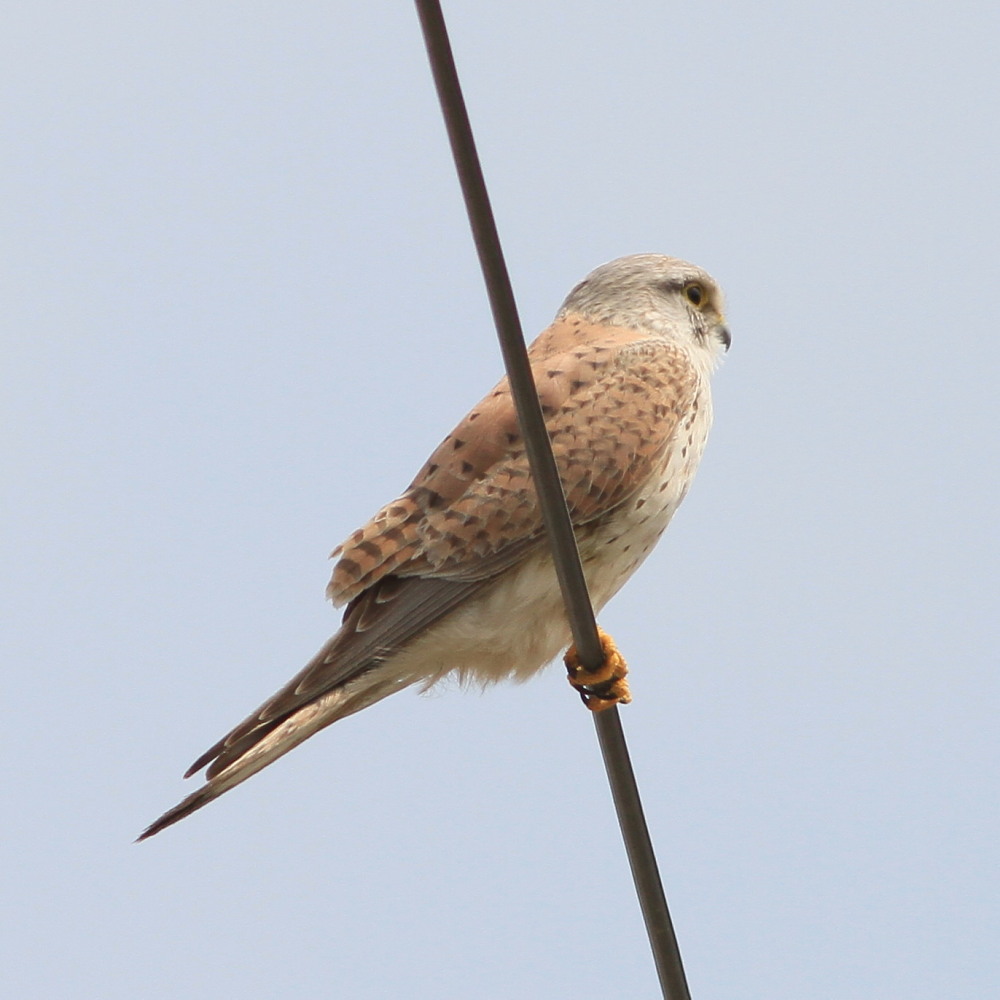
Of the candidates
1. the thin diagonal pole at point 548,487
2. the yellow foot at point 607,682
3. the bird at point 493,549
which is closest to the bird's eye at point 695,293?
the bird at point 493,549

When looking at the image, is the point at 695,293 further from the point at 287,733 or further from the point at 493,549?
the point at 287,733

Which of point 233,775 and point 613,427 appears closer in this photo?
point 233,775

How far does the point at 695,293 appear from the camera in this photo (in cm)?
491

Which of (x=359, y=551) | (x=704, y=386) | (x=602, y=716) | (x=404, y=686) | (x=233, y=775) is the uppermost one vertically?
(x=704, y=386)

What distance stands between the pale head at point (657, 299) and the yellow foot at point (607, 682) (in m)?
1.31

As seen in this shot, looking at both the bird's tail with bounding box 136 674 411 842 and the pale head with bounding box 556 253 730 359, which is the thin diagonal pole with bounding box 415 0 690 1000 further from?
the pale head with bounding box 556 253 730 359

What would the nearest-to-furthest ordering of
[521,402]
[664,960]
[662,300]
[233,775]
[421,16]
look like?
[421,16] → [521,402] → [664,960] → [233,775] → [662,300]

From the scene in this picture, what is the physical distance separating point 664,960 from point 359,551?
5.14 ft

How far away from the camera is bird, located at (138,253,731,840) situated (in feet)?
12.3

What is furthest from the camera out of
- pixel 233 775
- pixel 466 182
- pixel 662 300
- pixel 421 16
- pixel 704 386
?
pixel 662 300

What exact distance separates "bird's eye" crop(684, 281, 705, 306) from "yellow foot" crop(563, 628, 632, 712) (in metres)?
1.57

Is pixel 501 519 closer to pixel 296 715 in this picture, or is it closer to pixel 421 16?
pixel 296 715

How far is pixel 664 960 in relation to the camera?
2.67 metres

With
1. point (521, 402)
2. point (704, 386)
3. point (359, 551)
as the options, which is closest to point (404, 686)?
point (359, 551)
